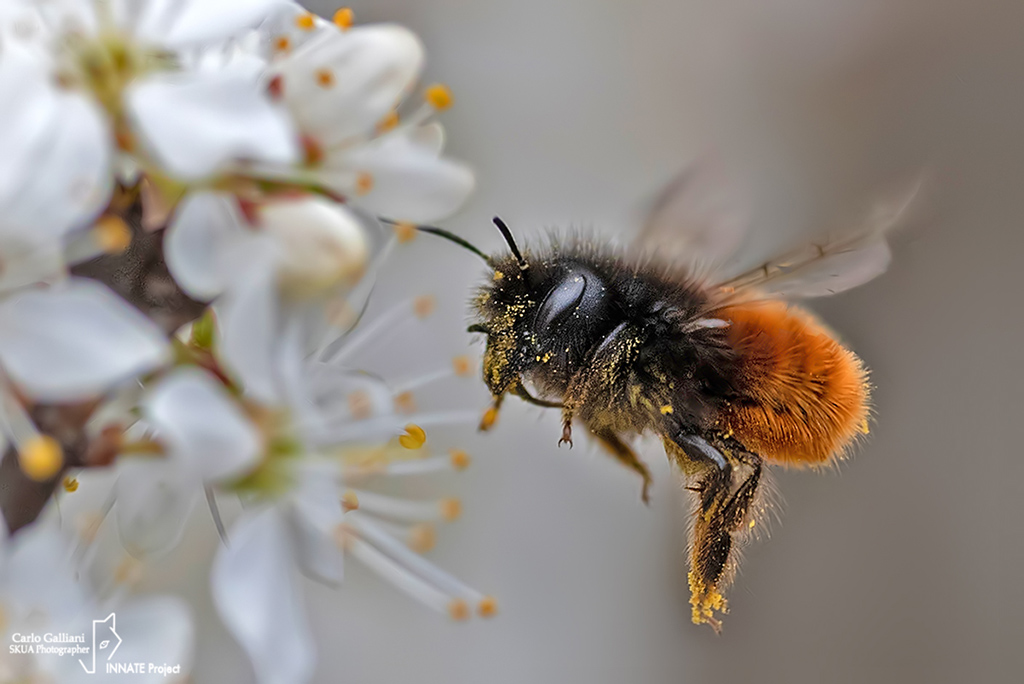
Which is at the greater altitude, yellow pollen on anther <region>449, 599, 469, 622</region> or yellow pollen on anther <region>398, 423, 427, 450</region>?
yellow pollen on anther <region>398, 423, 427, 450</region>

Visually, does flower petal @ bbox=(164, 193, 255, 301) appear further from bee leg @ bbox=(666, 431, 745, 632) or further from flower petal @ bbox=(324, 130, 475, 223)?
bee leg @ bbox=(666, 431, 745, 632)

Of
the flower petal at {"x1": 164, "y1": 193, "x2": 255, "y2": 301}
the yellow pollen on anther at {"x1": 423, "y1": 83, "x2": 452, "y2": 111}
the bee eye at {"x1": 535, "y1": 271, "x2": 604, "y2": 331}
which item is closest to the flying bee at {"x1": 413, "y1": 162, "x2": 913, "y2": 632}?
the bee eye at {"x1": 535, "y1": 271, "x2": 604, "y2": 331}

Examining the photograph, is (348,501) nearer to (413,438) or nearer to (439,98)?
(413,438)

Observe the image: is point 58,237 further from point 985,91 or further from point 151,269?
point 985,91

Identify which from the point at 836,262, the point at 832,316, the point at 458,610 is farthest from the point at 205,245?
the point at 832,316

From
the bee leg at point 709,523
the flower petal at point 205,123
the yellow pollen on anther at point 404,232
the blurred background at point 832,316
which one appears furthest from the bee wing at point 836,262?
the blurred background at point 832,316

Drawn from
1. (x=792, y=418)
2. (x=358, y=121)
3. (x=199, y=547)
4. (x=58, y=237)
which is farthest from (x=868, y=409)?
(x=199, y=547)
